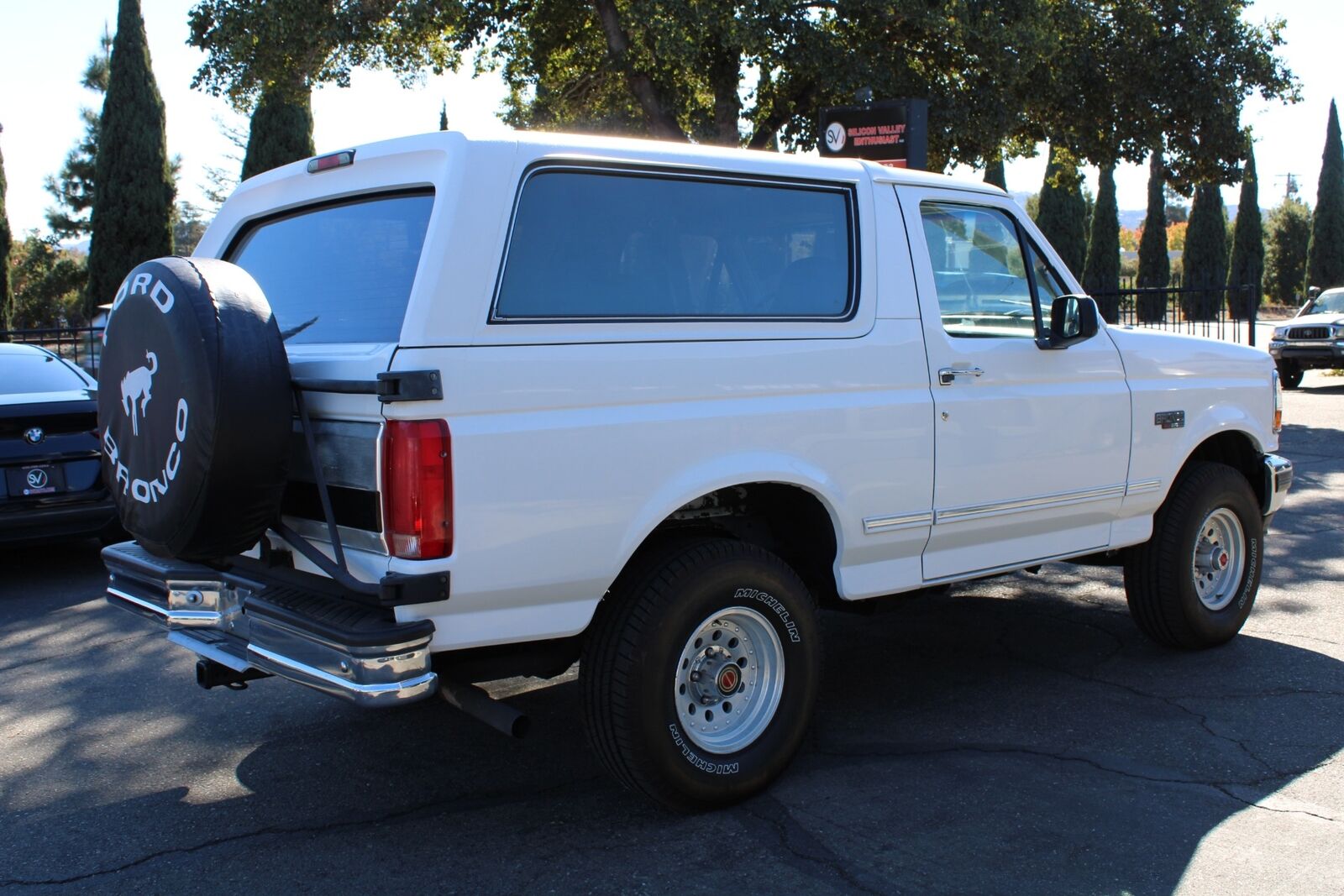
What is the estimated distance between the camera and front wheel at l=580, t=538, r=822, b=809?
12.0 feet

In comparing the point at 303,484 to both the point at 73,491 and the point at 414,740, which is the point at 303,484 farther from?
the point at 73,491

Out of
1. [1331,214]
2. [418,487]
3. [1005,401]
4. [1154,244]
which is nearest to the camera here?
[418,487]

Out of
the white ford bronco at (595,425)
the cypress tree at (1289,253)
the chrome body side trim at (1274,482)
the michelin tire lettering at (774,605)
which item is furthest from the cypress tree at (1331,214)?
the michelin tire lettering at (774,605)

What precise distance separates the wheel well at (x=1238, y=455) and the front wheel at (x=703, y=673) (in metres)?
2.83

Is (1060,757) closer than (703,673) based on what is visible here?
No

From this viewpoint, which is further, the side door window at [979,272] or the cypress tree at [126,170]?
the cypress tree at [126,170]

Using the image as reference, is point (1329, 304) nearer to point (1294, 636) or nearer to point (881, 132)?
point (881, 132)

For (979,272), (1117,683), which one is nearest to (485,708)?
(979,272)

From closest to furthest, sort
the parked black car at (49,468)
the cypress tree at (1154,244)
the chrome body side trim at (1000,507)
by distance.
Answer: the chrome body side trim at (1000,507) → the parked black car at (49,468) → the cypress tree at (1154,244)

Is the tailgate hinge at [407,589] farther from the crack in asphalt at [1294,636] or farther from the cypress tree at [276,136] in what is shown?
the cypress tree at [276,136]

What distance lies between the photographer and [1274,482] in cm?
586

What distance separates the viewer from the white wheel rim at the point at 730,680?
388cm

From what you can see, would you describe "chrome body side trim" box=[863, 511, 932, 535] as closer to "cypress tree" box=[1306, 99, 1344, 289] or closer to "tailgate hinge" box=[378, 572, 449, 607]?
"tailgate hinge" box=[378, 572, 449, 607]

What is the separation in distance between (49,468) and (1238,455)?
655 cm
